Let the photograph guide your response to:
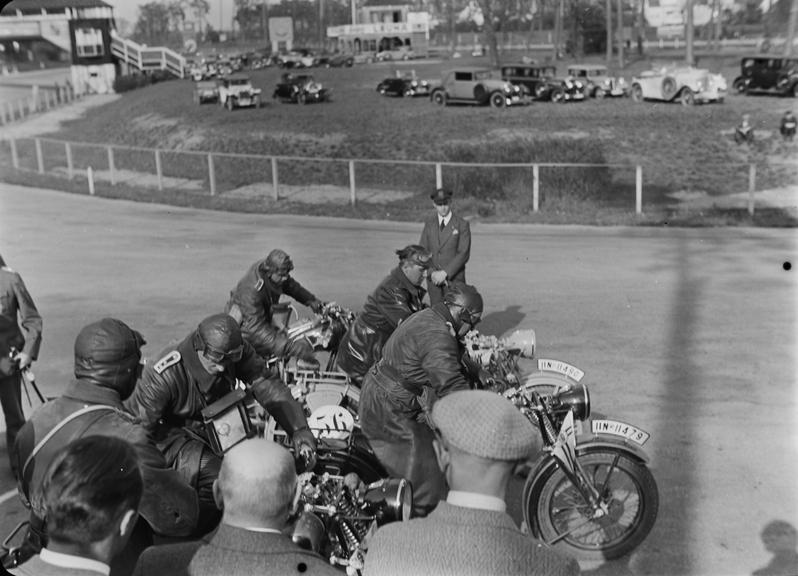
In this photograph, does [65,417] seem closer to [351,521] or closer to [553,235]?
[351,521]

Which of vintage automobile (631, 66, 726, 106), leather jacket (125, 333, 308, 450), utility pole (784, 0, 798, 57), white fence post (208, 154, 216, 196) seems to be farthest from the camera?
vintage automobile (631, 66, 726, 106)

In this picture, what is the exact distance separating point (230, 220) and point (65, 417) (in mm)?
17167

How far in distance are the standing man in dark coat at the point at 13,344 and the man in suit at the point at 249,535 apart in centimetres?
420

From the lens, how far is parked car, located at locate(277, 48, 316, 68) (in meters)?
39.6

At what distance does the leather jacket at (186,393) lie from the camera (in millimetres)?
5180

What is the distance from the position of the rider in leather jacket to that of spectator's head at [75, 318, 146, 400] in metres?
0.67

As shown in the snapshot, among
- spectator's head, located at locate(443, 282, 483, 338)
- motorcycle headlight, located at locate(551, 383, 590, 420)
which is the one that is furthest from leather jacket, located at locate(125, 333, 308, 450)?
motorcycle headlight, located at locate(551, 383, 590, 420)

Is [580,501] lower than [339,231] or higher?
higher

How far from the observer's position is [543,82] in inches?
1481

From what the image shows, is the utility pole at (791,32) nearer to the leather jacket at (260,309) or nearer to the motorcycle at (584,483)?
the leather jacket at (260,309)

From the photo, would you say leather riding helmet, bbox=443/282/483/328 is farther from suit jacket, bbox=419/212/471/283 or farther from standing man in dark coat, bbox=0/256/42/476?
suit jacket, bbox=419/212/471/283

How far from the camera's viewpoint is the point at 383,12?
115 ft

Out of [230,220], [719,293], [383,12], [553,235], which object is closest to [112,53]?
[383,12]

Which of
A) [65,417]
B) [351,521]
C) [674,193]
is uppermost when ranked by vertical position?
[65,417]
